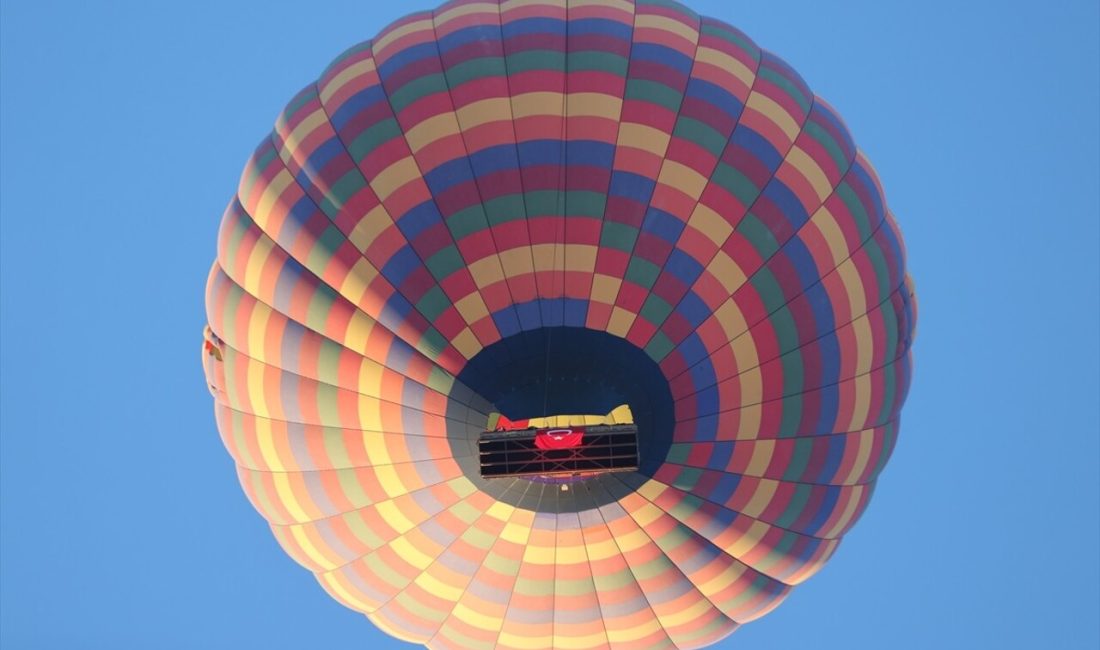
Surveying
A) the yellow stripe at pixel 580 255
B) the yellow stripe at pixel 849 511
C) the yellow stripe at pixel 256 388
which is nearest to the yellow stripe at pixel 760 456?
the yellow stripe at pixel 849 511

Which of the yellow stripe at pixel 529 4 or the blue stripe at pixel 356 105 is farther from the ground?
the yellow stripe at pixel 529 4

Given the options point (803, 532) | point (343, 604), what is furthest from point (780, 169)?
point (343, 604)

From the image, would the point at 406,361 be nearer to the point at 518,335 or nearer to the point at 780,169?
the point at 518,335

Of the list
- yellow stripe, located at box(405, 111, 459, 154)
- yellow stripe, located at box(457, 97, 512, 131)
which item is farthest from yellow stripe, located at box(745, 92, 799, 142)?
yellow stripe, located at box(405, 111, 459, 154)

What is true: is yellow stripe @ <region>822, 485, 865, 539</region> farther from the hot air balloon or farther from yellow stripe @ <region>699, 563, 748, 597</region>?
yellow stripe @ <region>699, 563, 748, 597</region>

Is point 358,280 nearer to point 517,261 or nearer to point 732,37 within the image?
point 517,261

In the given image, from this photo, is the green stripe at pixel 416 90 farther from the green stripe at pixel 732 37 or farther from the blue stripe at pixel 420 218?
the green stripe at pixel 732 37
